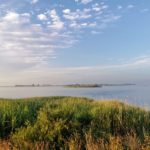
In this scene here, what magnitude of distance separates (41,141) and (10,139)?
109cm

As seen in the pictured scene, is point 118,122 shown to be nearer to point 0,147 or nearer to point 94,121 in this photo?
point 94,121

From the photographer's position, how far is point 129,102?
18062 millimetres

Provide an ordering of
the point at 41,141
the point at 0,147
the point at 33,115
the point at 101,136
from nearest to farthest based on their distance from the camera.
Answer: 1. the point at 0,147
2. the point at 41,141
3. the point at 101,136
4. the point at 33,115

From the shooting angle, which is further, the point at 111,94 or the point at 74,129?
the point at 111,94

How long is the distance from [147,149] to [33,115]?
606 centimetres

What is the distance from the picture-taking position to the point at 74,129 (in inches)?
425

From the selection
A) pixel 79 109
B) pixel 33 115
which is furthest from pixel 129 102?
pixel 33 115

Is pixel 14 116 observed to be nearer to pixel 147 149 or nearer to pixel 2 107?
pixel 2 107

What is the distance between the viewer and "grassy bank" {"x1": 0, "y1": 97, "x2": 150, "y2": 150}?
948cm

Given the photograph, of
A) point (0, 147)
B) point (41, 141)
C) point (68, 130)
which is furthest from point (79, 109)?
point (0, 147)

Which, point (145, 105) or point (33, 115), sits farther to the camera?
point (145, 105)

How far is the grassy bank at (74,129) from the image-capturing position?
9.48m

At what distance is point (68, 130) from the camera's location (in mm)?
10711

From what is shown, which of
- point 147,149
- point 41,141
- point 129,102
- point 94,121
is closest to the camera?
point 147,149
